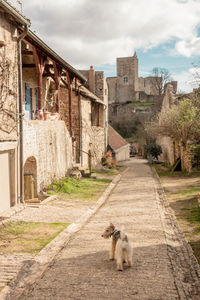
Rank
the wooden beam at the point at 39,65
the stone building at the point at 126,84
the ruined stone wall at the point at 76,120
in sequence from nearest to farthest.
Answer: the wooden beam at the point at 39,65, the ruined stone wall at the point at 76,120, the stone building at the point at 126,84

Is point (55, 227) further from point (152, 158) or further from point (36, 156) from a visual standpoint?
point (152, 158)

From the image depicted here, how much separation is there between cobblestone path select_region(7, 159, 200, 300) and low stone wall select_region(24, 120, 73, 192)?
159 inches

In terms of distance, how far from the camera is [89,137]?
71.5ft

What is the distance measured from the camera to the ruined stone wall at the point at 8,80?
8.87 meters

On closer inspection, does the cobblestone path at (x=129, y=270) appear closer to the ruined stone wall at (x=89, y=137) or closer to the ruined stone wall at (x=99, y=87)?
the ruined stone wall at (x=89, y=137)

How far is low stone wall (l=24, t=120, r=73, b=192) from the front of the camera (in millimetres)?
10656

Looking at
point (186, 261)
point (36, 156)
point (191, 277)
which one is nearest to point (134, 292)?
point (191, 277)

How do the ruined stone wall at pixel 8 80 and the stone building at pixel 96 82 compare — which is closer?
the ruined stone wall at pixel 8 80

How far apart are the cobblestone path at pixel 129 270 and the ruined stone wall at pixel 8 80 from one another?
3.72 meters

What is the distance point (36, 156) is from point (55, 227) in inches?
160

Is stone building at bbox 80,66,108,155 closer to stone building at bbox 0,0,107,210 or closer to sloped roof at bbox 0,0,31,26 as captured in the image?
stone building at bbox 0,0,107,210

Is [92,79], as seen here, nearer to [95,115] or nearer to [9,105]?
[95,115]

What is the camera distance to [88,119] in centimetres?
2134

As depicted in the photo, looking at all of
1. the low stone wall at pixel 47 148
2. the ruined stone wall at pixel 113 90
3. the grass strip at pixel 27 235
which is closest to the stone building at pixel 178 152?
the low stone wall at pixel 47 148
